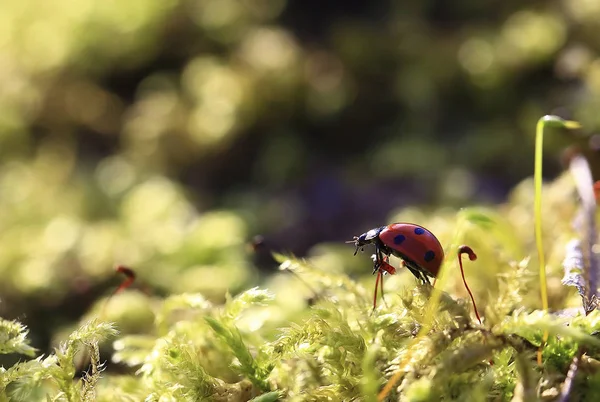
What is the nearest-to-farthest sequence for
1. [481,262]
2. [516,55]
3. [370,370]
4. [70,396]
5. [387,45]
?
1. [370,370]
2. [70,396]
3. [481,262]
4. [516,55]
5. [387,45]

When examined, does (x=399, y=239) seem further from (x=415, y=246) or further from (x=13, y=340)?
(x=13, y=340)

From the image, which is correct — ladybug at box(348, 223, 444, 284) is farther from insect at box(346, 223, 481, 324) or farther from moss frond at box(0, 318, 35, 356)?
moss frond at box(0, 318, 35, 356)

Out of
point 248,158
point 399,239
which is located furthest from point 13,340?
point 248,158

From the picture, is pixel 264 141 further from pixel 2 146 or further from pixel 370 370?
pixel 370 370

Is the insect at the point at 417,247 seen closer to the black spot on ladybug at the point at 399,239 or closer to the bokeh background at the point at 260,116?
the black spot on ladybug at the point at 399,239

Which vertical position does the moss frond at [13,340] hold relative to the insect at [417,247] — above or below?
below

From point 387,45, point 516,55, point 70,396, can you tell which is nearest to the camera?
point 70,396

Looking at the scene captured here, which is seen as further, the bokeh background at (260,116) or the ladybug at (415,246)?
the bokeh background at (260,116)

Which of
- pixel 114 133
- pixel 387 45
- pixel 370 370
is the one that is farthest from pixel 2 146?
pixel 370 370

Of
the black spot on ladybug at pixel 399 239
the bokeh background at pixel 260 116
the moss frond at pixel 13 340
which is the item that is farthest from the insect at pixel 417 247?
the bokeh background at pixel 260 116
